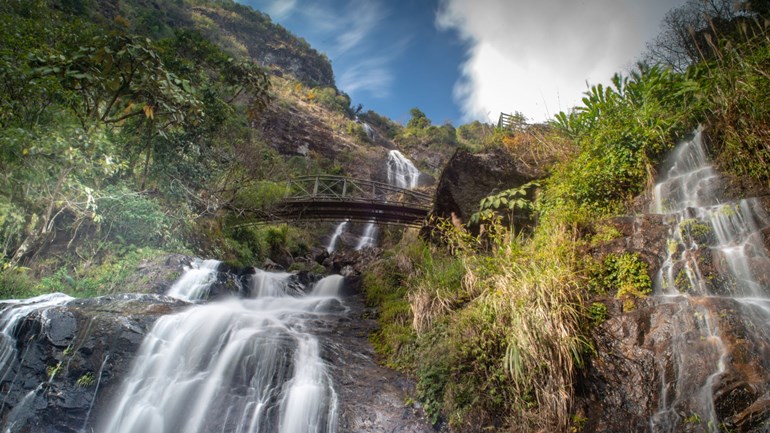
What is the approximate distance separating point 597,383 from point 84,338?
7.04m

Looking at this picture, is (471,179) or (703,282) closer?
(703,282)

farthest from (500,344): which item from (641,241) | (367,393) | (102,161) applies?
(102,161)

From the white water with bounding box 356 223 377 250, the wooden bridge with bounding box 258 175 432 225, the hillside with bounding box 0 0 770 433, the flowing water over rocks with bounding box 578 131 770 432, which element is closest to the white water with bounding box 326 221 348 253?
the white water with bounding box 356 223 377 250

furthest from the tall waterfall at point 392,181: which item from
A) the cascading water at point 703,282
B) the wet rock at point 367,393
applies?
the cascading water at point 703,282

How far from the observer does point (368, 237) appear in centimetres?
2634

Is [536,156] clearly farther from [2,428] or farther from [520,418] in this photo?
[2,428]

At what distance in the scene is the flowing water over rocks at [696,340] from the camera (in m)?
3.49

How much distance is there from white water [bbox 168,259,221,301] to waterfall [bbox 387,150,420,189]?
22.1m

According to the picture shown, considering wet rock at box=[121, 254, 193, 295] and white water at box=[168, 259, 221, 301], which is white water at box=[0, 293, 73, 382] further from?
white water at box=[168, 259, 221, 301]

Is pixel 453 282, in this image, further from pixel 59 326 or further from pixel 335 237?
pixel 335 237

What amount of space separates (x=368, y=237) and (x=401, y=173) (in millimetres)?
9807

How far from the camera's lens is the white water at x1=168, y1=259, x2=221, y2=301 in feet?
29.8

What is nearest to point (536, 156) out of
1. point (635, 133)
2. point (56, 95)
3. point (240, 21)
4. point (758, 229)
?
point (635, 133)

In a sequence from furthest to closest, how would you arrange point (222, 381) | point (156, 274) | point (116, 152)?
point (116, 152) < point (156, 274) < point (222, 381)
